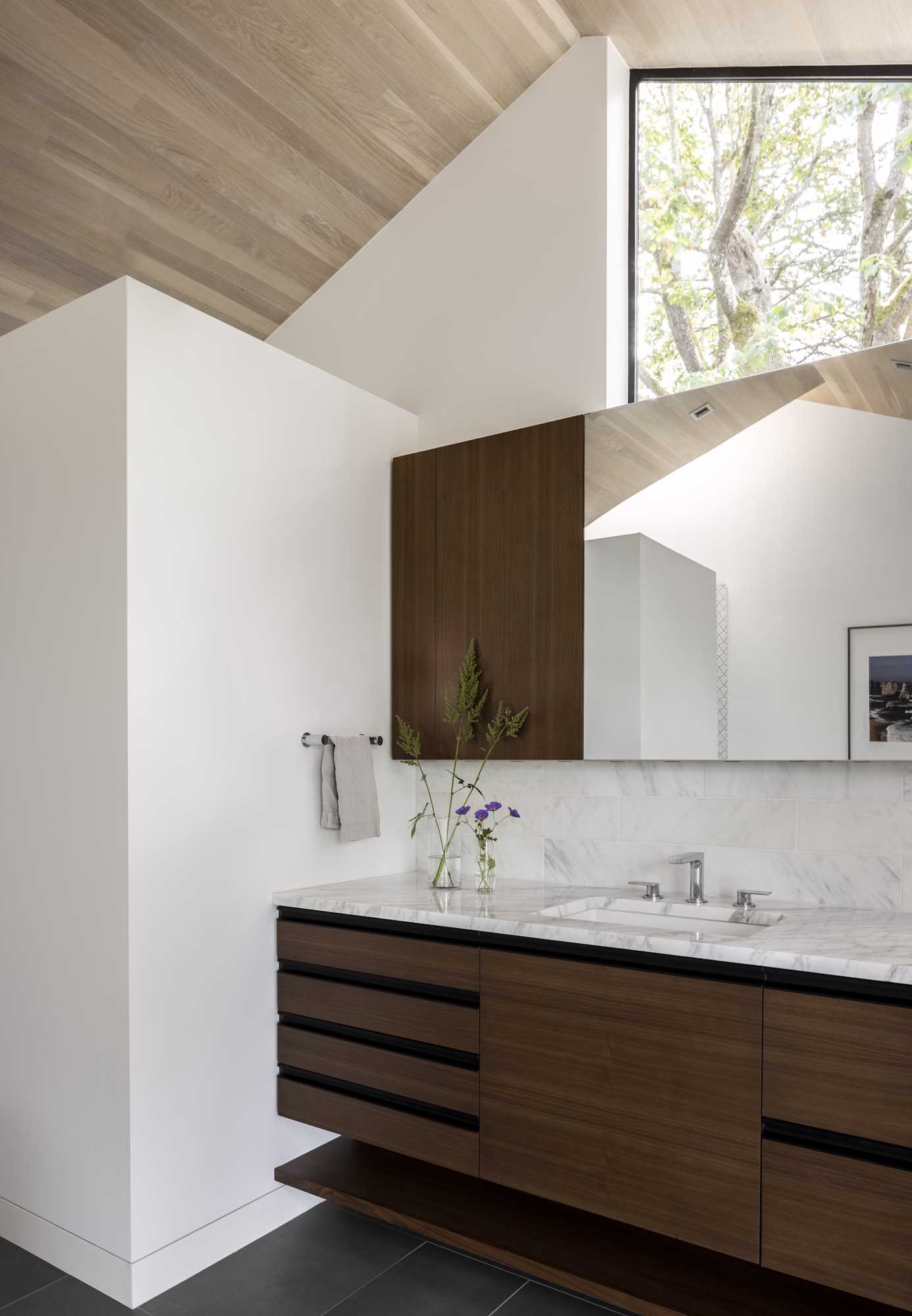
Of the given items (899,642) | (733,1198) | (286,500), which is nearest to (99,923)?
(286,500)

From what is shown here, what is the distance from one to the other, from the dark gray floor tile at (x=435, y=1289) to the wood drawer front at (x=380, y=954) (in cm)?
70

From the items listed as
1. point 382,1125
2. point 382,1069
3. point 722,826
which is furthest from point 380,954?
point 722,826

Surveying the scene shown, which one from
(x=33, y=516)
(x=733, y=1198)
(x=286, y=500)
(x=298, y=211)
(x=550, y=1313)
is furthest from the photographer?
(x=298, y=211)

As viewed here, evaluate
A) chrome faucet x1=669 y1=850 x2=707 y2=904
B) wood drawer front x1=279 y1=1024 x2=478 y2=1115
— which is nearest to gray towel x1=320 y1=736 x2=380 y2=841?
wood drawer front x1=279 y1=1024 x2=478 y2=1115

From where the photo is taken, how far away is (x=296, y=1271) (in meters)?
2.37

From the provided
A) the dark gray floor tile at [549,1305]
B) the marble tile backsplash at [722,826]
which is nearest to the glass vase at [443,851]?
the marble tile backsplash at [722,826]

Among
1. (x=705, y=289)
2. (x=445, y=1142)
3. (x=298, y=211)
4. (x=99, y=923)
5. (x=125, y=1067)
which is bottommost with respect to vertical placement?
(x=445, y=1142)

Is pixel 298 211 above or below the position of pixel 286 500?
above

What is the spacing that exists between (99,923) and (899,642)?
2.08 metres

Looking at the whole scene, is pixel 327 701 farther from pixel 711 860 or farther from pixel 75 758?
pixel 711 860

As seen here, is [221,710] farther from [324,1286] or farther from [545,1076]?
[324,1286]

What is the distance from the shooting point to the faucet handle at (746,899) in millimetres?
2449

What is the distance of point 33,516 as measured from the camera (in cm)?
259

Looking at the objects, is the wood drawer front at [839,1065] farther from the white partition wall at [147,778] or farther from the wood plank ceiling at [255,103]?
the wood plank ceiling at [255,103]
